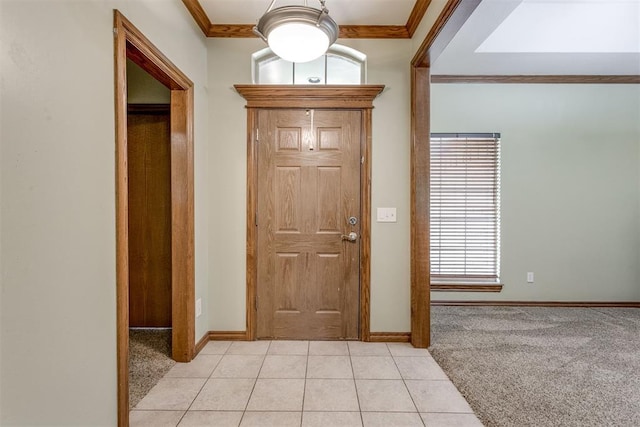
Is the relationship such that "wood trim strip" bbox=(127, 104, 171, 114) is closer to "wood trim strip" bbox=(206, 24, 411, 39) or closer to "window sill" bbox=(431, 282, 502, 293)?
"wood trim strip" bbox=(206, 24, 411, 39)

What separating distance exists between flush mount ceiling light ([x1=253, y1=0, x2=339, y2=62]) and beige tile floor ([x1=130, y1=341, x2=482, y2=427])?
7.16 feet

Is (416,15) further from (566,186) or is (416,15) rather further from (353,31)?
(566,186)

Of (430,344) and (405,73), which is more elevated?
(405,73)

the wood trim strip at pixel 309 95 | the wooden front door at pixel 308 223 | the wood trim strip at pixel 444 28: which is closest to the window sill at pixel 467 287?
the wooden front door at pixel 308 223

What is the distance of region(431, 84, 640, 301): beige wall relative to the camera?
12.7 ft

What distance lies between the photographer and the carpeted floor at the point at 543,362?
1903mm

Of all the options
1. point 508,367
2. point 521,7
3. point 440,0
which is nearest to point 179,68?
point 440,0

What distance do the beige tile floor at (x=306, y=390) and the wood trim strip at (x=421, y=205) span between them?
0.86 feet

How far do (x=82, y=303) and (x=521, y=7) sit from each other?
12.5 ft

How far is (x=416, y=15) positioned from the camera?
8.41 feet

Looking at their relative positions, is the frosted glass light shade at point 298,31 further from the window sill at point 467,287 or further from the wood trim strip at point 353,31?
the window sill at point 467,287

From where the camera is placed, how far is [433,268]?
3.93 m

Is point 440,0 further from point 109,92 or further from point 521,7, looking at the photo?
point 109,92

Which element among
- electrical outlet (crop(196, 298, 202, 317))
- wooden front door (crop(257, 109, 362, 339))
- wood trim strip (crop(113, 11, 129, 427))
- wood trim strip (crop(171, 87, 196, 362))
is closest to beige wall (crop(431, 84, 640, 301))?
wooden front door (crop(257, 109, 362, 339))
